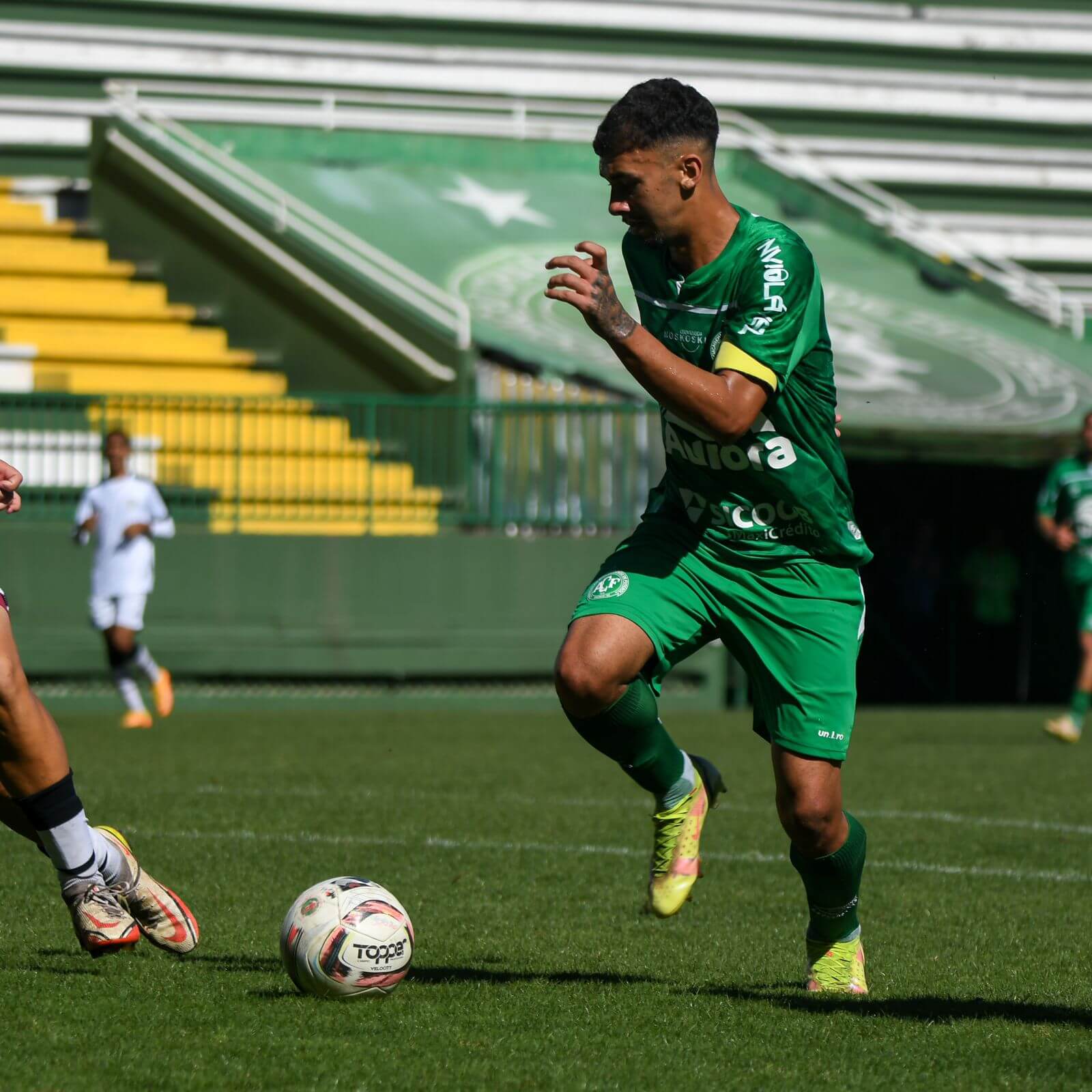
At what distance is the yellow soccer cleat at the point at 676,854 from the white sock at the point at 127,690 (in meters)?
9.76

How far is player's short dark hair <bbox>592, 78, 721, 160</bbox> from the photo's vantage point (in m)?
5.05

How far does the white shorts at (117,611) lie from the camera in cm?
1496

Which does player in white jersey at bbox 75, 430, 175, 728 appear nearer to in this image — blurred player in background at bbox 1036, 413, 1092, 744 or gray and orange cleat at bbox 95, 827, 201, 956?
blurred player in background at bbox 1036, 413, 1092, 744

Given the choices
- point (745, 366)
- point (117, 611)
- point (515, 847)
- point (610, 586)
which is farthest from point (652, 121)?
point (117, 611)

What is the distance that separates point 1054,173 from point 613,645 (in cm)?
2178

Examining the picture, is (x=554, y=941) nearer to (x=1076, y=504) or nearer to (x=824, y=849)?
(x=824, y=849)

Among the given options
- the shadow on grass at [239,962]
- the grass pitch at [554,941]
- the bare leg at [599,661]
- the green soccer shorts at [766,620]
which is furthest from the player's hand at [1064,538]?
the shadow on grass at [239,962]

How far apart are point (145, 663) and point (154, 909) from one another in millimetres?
9769

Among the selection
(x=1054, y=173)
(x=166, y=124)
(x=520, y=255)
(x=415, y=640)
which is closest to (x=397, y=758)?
(x=415, y=640)

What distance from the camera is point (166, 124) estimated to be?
20891 mm

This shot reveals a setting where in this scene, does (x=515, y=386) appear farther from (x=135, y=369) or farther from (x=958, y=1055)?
(x=958, y=1055)

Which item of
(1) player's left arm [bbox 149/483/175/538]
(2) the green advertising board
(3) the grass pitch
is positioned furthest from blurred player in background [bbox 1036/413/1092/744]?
(1) player's left arm [bbox 149/483/175/538]

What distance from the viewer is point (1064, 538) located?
46.2ft

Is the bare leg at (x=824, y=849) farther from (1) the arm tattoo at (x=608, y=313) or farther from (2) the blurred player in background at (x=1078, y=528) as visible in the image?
(2) the blurred player in background at (x=1078, y=528)
